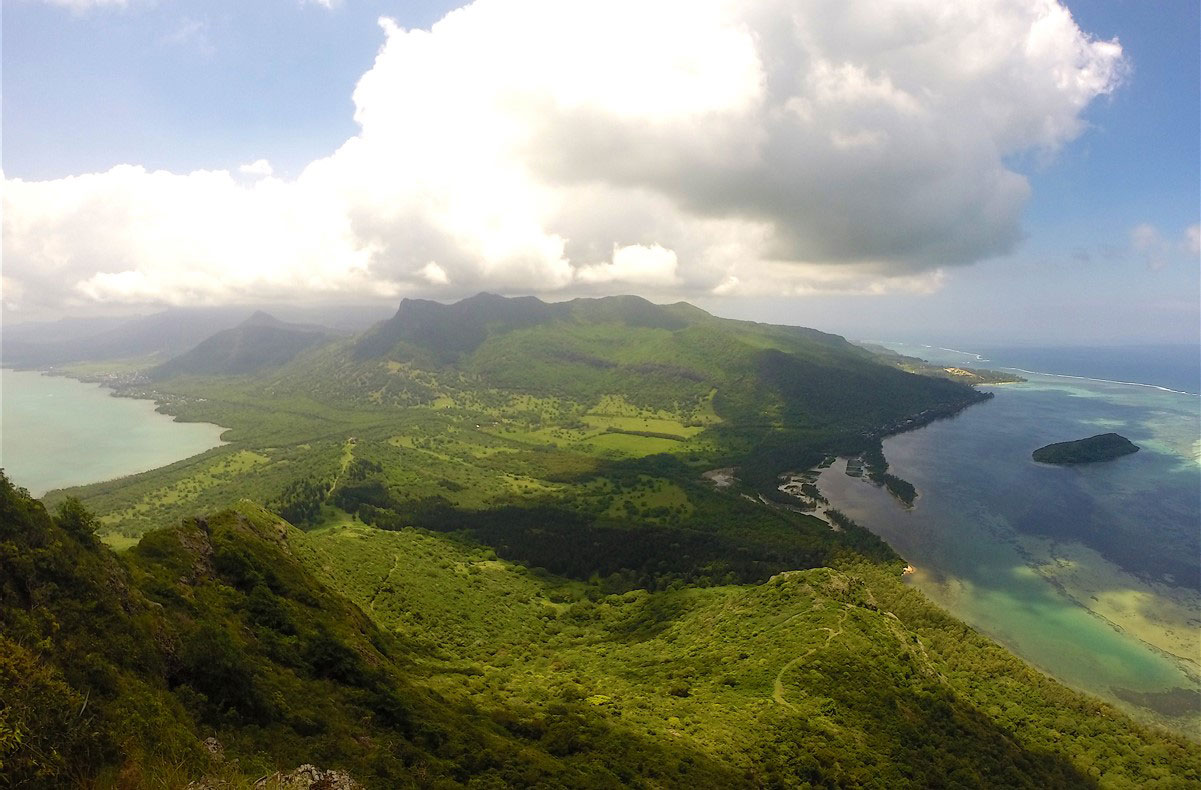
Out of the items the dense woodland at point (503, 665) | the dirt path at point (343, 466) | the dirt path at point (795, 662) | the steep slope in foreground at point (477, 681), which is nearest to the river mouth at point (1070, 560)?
the dense woodland at point (503, 665)

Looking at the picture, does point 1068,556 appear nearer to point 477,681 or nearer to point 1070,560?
point 1070,560

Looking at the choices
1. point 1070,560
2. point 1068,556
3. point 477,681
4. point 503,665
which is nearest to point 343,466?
point 503,665

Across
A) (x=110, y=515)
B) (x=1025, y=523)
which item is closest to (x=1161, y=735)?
(x=1025, y=523)

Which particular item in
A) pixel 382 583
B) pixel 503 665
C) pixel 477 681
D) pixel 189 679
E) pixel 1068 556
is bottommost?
pixel 503 665

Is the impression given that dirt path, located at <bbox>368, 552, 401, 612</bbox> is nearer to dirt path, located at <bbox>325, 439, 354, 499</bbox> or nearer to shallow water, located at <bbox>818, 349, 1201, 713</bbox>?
dirt path, located at <bbox>325, 439, 354, 499</bbox>

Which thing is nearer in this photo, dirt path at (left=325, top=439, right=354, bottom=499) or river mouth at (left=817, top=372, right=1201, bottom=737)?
river mouth at (left=817, top=372, right=1201, bottom=737)

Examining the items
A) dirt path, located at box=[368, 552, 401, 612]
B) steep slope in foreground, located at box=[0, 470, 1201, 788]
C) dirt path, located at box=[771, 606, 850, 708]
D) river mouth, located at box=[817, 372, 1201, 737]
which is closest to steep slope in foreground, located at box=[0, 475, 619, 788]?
steep slope in foreground, located at box=[0, 470, 1201, 788]
